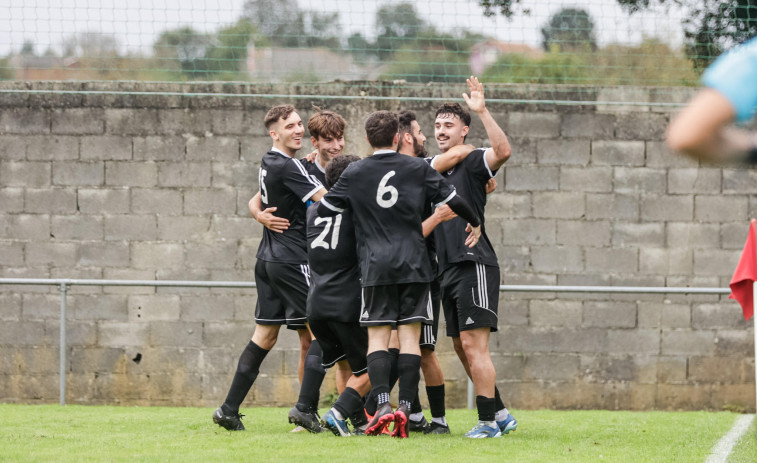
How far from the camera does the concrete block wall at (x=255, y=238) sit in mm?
8656

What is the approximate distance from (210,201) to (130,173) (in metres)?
0.77

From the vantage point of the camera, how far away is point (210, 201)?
8.74m

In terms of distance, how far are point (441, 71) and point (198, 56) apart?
7.52ft

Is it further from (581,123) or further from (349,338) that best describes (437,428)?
(581,123)

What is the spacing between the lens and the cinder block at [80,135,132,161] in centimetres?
876

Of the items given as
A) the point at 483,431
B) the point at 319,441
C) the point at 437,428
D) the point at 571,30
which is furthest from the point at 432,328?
the point at 571,30

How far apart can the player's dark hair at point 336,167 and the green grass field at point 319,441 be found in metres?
1.52

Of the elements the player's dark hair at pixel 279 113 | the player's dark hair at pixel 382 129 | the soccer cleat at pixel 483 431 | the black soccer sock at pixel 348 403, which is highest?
the player's dark hair at pixel 279 113

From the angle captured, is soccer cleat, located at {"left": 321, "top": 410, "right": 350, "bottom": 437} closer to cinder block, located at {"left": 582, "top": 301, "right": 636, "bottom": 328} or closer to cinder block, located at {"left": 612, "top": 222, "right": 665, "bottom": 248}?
cinder block, located at {"left": 582, "top": 301, "right": 636, "bottom": 328}

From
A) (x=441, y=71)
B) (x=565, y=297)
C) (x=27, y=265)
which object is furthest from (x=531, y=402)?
(x=27, y=265)

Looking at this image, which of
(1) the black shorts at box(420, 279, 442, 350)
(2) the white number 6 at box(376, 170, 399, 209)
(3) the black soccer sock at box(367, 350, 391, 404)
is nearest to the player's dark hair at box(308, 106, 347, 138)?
(2) the white number 6 at box(376, 170, 399, 209)

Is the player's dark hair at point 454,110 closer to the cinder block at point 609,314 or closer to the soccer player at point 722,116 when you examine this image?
the cinder block at point 609,314

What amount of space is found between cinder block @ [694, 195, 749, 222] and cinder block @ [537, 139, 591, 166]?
1090 mm

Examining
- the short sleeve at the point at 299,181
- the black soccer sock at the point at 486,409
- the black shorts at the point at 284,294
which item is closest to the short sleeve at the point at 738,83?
the black soccer sock at the point at 486,409
